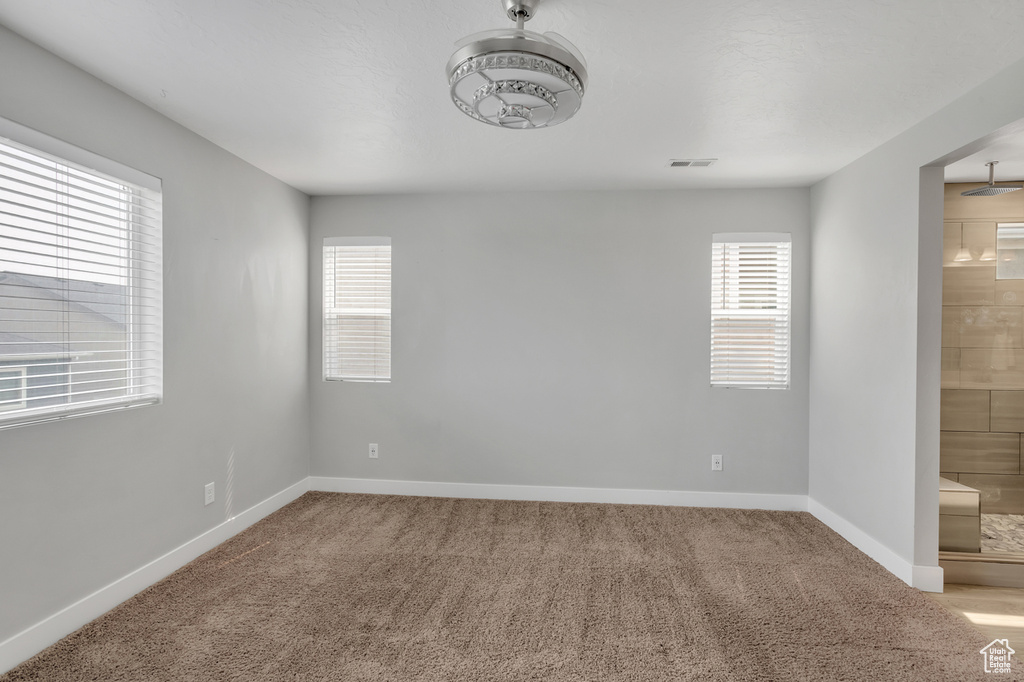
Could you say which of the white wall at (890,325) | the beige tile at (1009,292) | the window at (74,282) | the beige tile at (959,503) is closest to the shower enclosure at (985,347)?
the beige tile at (1009,292)

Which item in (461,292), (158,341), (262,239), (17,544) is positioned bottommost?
(17,544)

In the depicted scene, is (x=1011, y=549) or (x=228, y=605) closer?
(x=228, y=605)

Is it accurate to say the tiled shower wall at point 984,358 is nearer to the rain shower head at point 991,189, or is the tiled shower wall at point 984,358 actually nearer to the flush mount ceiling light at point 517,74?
the rain shower head at point 991,189

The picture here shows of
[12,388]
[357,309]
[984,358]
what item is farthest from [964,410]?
[12,388]

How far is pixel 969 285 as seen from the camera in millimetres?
3816

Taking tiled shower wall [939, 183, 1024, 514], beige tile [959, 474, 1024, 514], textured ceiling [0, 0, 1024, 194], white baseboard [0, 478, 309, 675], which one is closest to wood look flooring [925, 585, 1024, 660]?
beige tile [959, 474, 1024, 514]

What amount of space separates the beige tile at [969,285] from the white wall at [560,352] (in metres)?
0.92

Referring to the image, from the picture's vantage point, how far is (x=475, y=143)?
11.1ft

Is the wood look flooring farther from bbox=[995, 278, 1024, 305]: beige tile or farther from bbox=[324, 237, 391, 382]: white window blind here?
bbox=[324, 237, 391, 382]: white window blind

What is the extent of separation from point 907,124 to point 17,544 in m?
4.74

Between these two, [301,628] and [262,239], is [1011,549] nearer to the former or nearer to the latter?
[301,628]

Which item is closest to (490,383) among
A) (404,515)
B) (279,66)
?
(404,515)

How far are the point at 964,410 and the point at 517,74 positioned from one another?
13.1ft

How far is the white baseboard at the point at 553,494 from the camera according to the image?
4.39m
